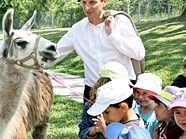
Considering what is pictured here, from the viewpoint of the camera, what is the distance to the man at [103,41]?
4.34 m

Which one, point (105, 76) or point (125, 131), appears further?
point (105, 76)

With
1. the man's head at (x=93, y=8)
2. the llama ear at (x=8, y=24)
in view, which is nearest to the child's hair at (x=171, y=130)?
the man's head at (x=93, y=8)

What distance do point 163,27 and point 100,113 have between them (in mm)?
19495

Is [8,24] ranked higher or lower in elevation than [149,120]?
higher

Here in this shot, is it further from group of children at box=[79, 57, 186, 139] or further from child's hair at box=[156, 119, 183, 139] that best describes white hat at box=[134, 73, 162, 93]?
child's hair at box=[156, 119, 183, 139]

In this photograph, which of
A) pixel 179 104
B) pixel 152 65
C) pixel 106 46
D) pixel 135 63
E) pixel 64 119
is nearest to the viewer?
pixel 179 104

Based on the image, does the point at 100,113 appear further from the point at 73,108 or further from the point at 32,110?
the point at 73,108

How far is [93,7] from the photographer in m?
4.38

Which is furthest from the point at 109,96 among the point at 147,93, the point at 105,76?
the point at 147,93

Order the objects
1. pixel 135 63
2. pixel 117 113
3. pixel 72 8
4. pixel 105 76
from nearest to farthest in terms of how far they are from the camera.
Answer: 1. pixel 117 113
2. pixel 105 76
3. pixel 135 63
4. pixel 72 8

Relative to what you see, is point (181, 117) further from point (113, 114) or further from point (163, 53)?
point (163, 53)

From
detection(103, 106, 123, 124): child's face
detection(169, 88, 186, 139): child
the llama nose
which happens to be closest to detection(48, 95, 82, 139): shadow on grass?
the llama nose

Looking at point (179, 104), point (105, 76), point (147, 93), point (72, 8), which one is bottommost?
point (72, 8)

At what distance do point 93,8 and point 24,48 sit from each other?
0.84 m
